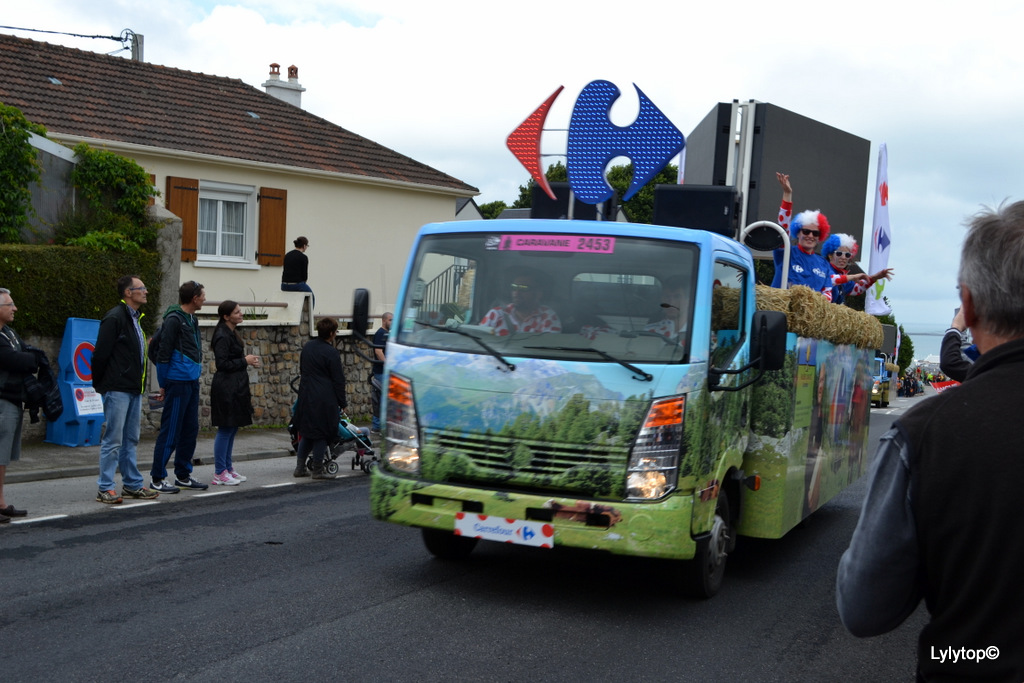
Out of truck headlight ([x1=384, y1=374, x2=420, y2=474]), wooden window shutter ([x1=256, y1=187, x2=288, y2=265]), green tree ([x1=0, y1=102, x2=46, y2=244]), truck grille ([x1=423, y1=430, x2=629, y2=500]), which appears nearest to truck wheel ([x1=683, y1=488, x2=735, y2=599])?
truck grille ([x1=423, y1=430, x2=629, y2=500])

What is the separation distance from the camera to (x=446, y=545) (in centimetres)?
691

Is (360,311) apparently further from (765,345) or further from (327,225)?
(327,225)

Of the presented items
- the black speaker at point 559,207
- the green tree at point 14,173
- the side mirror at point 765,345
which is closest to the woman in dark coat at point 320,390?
the black speaker at point 559,207

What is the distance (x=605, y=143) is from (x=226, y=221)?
13.3 m

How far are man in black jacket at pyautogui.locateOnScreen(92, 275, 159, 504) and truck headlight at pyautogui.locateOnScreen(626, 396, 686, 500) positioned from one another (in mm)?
5190

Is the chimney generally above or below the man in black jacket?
above

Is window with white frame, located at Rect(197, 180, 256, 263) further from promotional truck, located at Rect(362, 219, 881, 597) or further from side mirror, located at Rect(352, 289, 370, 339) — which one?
promotional truck, located at Rect(362, 219, 881, 597)

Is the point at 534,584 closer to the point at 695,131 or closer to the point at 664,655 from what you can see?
the point at 664,655

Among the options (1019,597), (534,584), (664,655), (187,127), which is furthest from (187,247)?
(1019,597)

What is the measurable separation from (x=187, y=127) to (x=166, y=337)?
37.3 feet

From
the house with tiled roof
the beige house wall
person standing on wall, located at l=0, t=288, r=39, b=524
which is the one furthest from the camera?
the beige house wall

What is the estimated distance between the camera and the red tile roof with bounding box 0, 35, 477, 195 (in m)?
18.0

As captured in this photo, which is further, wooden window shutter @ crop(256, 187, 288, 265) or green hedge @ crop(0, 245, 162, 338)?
wooden window shutter @ crop(256, 187, 288, 265)

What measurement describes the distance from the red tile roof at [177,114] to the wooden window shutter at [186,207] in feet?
2.17
